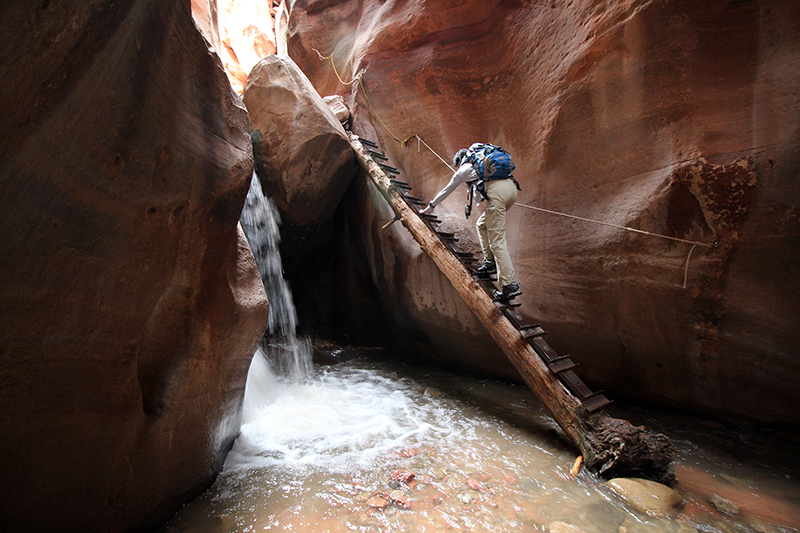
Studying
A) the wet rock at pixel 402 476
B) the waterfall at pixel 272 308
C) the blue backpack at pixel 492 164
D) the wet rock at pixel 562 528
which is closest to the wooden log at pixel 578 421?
the wet rock at pixel 562 528

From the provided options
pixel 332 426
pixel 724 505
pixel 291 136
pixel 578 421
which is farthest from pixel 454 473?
pixel 291 136

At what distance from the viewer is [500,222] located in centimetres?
468

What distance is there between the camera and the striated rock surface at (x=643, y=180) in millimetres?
3531

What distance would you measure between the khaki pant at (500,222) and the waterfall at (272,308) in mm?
3717

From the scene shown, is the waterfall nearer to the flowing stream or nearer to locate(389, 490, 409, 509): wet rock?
the flowing stream

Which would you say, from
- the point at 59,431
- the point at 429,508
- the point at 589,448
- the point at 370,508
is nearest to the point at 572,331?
the point at 589,448

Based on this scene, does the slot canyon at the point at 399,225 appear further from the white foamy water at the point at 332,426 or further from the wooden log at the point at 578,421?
the wooden log at the point at 578,421

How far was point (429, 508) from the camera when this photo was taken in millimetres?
2814

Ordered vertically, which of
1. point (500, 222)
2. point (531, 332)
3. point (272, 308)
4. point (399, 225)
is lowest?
point (531, 332)

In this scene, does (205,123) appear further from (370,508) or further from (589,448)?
(589,448)

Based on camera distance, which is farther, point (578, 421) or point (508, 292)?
point (508, 292)

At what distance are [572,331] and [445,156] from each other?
361cm

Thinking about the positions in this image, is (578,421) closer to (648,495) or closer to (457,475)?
(648,495)

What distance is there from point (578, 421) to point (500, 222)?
7.74 ft
